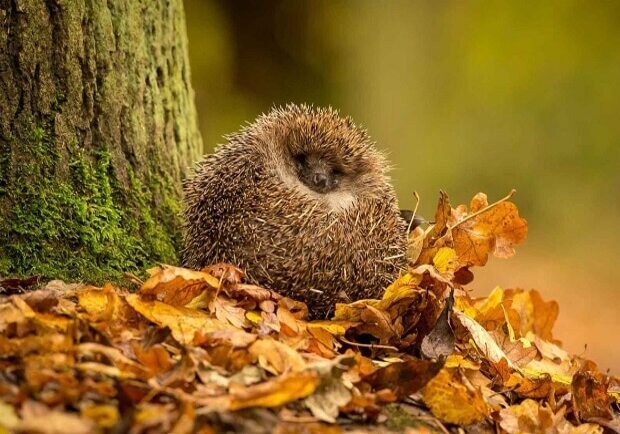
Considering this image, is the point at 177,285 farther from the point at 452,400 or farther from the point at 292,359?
the point at 452,400

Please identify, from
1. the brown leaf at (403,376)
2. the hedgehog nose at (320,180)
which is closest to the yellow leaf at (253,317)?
the brown leaf at (403,376)

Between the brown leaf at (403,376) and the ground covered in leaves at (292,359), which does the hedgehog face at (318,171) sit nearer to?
the ground covered in leaves at (292,359)

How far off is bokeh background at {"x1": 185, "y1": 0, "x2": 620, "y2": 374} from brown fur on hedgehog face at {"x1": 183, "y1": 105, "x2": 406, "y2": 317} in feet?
15.7

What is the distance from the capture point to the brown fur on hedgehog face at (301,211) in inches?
138

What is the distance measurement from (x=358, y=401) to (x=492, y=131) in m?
8.74

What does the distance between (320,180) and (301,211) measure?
407mm

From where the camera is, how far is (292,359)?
275 centimetres

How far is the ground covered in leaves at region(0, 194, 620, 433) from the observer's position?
232 centimetres

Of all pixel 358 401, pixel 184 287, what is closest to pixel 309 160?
pixel 184 287

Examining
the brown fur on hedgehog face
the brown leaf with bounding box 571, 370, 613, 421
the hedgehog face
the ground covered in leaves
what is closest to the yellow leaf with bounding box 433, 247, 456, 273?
the ground covered in leaves

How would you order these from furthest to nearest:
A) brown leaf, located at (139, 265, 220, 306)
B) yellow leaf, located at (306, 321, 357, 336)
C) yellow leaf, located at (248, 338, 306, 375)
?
yellow leaf, located at (306, 321, 357, 336), brown leaf, located at (139, 265, 220, 306), yellow leaf, located at (248, 338, 306, 375)

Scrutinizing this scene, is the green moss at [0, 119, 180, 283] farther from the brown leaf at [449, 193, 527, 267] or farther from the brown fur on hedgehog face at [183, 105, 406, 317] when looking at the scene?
the brown leaf at [449, 193, 527, 267]

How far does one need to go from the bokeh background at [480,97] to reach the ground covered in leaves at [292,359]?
4.79 m

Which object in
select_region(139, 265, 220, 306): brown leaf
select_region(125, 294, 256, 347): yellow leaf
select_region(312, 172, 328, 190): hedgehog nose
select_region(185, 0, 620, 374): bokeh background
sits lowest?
select_region(125, 294, 256, 347): yellow leaf
